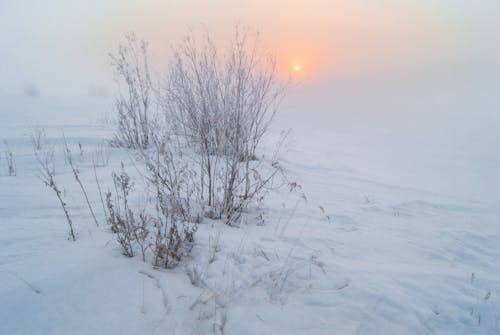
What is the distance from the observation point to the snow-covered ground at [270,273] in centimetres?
149

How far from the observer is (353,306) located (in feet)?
5.46

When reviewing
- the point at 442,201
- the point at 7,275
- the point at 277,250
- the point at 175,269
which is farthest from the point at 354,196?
the point at 7,275

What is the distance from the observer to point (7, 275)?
1.57 meters

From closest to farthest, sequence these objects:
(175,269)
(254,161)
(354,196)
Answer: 1. (175,269)
2. (354,196)
3. (254,161)

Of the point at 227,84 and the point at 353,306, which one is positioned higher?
the point at 227,84

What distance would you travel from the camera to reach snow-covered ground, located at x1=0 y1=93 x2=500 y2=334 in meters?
1.49

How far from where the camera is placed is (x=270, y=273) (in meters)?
1.90

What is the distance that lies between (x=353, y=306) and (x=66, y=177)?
11.7 feet

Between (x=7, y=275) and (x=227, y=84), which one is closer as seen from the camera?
(x=7, y=275)

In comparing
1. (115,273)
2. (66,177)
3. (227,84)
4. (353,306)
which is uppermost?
(227,84)

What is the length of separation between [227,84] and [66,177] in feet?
7.68

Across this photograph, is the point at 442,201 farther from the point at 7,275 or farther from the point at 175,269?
the point at 7,275

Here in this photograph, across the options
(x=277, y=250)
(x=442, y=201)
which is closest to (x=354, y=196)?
(x=442, y=201)

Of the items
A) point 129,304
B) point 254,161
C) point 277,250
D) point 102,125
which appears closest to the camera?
point 129,304
